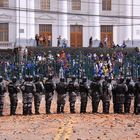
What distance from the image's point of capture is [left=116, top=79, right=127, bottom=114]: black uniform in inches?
1039

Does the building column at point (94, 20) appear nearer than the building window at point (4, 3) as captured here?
No

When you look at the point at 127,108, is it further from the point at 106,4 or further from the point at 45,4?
the point at 106,4

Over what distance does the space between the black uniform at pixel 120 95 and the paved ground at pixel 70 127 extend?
2.25ft

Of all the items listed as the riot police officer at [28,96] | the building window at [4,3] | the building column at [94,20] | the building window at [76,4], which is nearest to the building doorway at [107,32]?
the building column at [94,20]

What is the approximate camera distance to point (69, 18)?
60938mm

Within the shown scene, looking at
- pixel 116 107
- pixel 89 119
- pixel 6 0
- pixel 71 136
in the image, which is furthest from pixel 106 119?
pixel 6 0

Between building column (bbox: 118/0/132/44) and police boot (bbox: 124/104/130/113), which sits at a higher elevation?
building column (bbox: 118/0/132/44)

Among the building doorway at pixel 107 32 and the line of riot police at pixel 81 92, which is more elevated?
the building doorway at pixel 107 32

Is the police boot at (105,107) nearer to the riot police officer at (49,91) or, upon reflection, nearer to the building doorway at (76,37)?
the riot police officer at (49,91)

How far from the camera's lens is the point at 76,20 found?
61.1 metres

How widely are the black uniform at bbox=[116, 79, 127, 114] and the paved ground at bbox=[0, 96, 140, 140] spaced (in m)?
0.69

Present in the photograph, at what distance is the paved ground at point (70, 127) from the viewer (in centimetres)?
1977

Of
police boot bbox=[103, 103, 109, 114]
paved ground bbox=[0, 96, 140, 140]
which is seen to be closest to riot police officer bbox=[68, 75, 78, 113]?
paved ground bbox=[0, 96, 140, 140]

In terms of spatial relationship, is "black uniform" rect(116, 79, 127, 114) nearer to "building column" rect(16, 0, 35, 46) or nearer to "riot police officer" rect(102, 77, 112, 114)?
"riot police officer" rect(102, 77, 112, 114)
